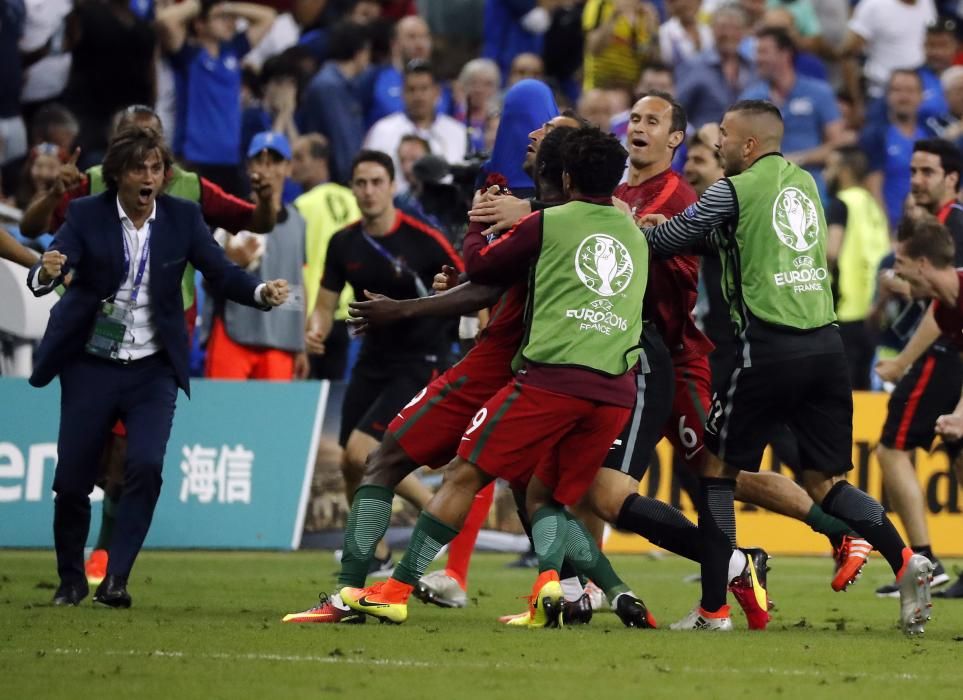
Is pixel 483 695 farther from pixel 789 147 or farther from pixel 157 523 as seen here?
pixel 789 147

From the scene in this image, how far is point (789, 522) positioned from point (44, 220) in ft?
23.5

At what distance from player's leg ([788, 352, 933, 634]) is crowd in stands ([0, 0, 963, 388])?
570 centimetres

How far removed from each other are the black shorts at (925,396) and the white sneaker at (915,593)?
10.2ft

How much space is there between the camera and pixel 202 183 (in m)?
11.0

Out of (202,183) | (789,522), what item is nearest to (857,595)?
(789,522)

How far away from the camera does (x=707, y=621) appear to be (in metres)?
9.02

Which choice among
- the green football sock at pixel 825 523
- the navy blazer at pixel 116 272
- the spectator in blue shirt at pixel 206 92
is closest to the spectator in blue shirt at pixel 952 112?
the spectator in blue shirt at pixel 206 92

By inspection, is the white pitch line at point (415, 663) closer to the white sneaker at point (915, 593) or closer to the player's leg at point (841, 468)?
the white sneaker at point (915, 593)

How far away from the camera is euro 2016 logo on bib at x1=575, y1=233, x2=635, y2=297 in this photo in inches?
326

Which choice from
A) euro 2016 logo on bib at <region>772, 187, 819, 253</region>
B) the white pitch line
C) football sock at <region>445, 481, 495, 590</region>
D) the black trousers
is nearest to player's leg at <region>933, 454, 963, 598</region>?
football sock at <region>445, 481, 495, 590</region>

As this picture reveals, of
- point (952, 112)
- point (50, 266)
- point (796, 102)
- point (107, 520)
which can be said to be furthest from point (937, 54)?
point (50, 266)

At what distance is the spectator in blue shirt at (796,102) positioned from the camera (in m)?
18.6

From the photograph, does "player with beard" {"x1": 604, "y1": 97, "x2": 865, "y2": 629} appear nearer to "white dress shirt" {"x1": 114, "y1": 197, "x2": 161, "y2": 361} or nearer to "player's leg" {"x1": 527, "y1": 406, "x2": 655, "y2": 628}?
"player's leg" {"x1": 527, "y1": 406, "x2": 655, "y2": 628}

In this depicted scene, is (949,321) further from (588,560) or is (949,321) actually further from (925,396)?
(588,560)
